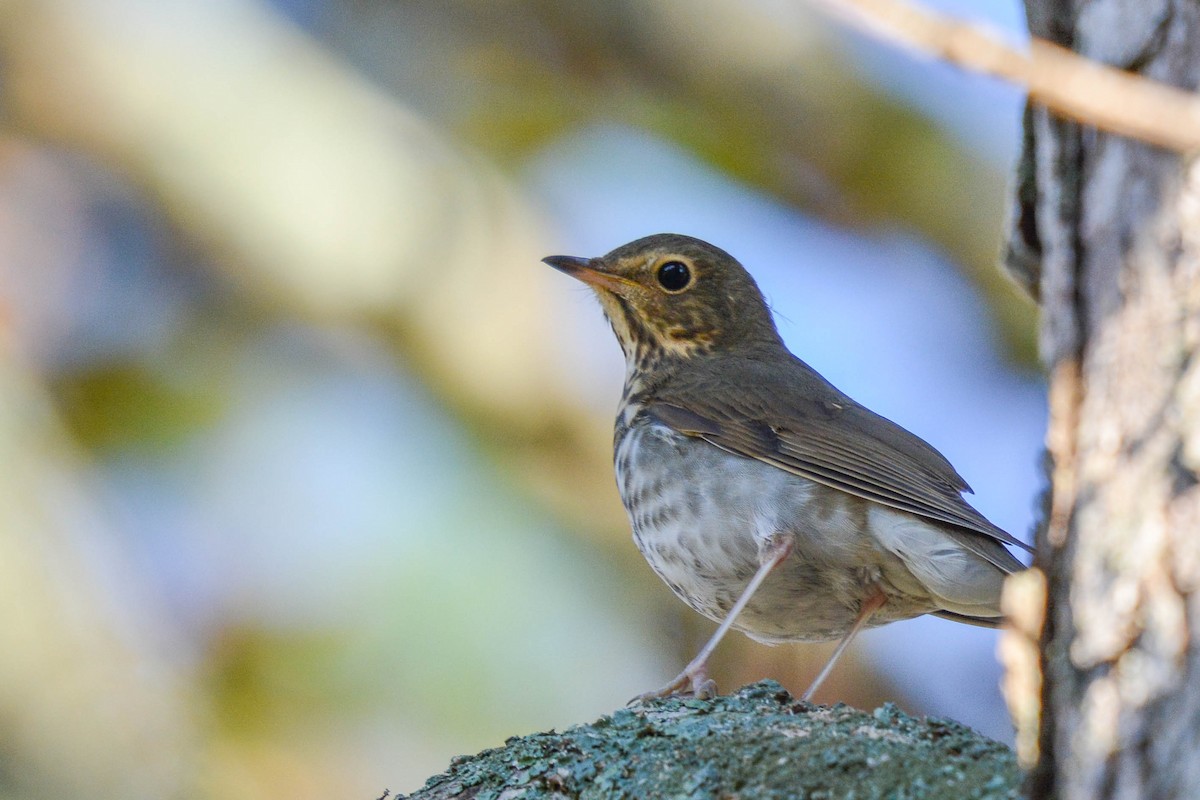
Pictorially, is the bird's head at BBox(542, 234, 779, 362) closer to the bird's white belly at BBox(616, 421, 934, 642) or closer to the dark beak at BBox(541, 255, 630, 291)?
the dark beak at BBox(541, 255, 630, 291)

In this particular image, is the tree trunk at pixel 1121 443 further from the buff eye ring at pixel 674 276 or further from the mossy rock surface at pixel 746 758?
the buff eye ring at pixel 674 276

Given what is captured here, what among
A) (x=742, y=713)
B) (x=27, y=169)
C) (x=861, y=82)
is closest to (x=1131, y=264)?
(x=742, y=713)

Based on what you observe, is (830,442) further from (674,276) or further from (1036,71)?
(1036,71)

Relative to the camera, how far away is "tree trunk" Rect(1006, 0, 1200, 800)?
5.79 feet

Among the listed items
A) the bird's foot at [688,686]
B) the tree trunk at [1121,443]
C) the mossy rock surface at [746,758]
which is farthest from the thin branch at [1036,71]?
the bird's foot at [688,686]

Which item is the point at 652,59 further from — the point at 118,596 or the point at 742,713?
the point at 742,713

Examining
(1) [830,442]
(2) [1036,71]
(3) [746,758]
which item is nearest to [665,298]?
(1) [830,442]

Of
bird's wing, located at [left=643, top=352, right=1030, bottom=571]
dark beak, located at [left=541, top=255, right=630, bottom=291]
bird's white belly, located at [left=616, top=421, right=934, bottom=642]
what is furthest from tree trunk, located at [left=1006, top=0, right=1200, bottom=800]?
dark beak, located at [left=541, top=255, right=630, bottom=291]

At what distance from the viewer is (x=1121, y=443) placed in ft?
6.22

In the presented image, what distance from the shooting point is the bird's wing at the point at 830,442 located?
4.11 metres

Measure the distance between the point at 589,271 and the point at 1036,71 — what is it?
388 centimetres

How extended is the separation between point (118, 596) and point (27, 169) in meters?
3.09

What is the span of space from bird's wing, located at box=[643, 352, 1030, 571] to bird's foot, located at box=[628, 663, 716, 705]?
0.81 metres

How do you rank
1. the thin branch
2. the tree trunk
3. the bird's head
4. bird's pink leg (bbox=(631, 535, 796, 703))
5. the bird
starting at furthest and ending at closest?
the bird's head
the bird
bird's pink leg (bbox=(631, 535, 796, 703))
the tree trunk
the thin branch
